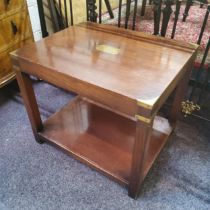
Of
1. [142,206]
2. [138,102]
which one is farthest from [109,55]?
[142,206]

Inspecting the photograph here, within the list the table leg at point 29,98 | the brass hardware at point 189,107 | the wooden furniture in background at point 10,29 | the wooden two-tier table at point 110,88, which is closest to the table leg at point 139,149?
the wooden two-tier table at point 110,88

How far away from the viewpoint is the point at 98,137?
1182 millimetres

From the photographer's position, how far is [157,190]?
3.36ft

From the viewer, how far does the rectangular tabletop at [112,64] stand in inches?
29.1

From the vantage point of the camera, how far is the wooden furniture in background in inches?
50.6

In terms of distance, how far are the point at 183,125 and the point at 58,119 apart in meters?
0.73

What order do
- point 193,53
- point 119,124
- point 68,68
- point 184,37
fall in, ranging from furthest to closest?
point 184,37, point 119,124, point 193,53, point 68,68

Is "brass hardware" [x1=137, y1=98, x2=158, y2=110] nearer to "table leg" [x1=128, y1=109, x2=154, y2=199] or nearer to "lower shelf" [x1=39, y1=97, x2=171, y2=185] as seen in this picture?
"table leg" [x1=128, y1=109, x2=154, y2=199]

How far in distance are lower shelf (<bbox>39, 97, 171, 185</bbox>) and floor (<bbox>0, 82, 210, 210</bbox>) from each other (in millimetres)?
77

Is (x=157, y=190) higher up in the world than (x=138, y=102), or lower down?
lower down

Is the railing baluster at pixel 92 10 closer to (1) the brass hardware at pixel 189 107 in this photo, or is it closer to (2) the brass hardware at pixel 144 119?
(1) the brass hardware at pixel 189 107

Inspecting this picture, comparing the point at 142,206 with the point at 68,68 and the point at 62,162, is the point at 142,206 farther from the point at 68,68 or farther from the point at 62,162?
the point at 68,68

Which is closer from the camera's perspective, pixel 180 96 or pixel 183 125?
pixel 180 96

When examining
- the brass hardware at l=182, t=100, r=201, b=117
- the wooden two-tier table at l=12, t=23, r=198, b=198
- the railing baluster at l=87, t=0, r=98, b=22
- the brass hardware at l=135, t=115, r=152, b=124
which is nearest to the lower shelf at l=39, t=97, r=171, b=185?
the wooden two-tier table at l=12, t=23, r=198, b=198
